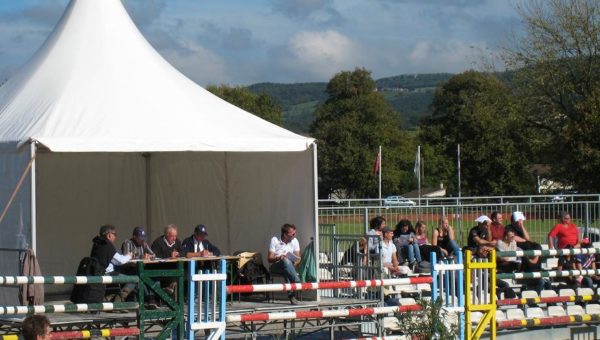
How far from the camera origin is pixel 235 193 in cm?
1716

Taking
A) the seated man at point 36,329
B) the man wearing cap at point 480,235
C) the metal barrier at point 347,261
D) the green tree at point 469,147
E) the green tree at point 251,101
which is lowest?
the seated man at point 36,329

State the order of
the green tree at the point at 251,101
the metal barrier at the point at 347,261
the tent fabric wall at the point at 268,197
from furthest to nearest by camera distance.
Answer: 1. the green tree at the point at 251,101
2. the tent fabric wall at the point at 268,197
3. the metal barrier at the point at 347,261

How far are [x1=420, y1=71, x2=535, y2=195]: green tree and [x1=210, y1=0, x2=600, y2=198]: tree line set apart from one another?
2.8 inches

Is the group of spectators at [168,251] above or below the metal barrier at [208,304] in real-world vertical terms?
above

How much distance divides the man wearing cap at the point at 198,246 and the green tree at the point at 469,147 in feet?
154

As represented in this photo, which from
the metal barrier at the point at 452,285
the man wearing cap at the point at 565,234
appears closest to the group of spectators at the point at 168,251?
the metal barrier at the point at 452,285

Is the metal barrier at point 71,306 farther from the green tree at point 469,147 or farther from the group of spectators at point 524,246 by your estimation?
the green tree at point 469,147

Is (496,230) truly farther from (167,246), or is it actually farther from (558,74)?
(558,74)

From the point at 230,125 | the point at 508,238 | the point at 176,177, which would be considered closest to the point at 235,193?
the point at 176,177

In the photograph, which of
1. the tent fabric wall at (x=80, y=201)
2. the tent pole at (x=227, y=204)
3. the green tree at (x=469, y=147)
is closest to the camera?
the tent fabric wall at (x=80, y=201)

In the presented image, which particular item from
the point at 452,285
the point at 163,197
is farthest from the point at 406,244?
the point at 452,285

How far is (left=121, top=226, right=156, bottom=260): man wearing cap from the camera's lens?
46.6 feet

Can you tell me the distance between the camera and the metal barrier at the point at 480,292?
440 inches

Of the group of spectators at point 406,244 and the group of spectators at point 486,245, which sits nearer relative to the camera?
the group of spectators at point 406,244
